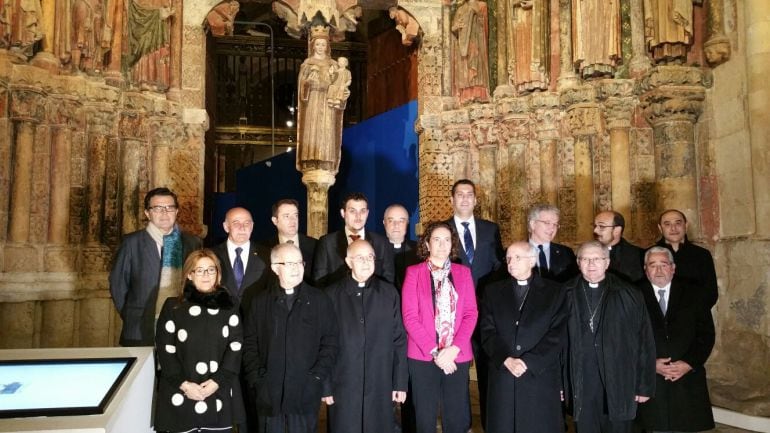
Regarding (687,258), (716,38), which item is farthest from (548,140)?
(687,258)

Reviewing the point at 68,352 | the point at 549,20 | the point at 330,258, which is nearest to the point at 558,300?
the point at 330,258

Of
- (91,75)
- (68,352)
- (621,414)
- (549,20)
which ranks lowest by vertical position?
(621,414)

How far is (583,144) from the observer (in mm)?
5066

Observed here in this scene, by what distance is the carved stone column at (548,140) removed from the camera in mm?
5246

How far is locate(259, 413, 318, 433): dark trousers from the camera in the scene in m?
2.58

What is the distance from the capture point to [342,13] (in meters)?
5.71

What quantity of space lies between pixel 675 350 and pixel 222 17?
4.99 m

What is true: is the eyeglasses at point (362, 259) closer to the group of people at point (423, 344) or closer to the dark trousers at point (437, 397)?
the group of people at point (423, 344)

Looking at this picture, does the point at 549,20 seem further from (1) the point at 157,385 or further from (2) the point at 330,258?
(1) the point at 157,385

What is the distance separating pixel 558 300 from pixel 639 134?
2751 mm

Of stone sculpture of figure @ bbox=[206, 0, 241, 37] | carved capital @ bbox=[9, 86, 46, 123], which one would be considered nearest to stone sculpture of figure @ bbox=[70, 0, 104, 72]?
carved capital @ bbox=[9, 86, 46, 123]

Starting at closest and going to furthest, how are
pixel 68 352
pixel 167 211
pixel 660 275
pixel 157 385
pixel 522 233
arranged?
pixel 68 352 → pixel 157 385 → pixel 660 275 → pixel 167 211 → pixel 522 233

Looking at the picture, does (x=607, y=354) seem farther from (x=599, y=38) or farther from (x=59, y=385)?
(x=599, y=38)

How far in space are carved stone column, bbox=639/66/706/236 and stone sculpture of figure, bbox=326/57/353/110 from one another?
2.51 m
